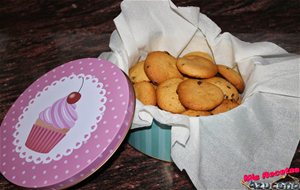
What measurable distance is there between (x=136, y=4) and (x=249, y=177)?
0.89 ft

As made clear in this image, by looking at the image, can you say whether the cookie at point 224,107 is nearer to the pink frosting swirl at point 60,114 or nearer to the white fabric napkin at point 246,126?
the white fabric napkin at point 246,126

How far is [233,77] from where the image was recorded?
51cm

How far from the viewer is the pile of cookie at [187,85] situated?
46cm

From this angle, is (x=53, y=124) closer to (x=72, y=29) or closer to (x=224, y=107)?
(x=224, y=107)

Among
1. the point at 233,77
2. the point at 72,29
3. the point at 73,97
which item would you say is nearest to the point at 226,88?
the point at 233,77

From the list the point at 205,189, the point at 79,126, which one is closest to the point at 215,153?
the point at 205,189

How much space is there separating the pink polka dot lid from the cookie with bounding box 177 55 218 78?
0.07 meters

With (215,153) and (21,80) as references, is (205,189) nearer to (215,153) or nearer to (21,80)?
(215,153)

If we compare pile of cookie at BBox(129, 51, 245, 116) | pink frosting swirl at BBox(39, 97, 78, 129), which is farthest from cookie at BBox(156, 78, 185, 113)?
pink frosting swirl at BBox(39, 97, 78, 129)

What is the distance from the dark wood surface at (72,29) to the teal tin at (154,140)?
3cm

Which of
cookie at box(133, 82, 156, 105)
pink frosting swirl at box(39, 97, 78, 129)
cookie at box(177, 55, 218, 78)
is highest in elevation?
cookie at box(177, 55, 218, 78)

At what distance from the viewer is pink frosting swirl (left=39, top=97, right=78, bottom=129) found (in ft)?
1.49

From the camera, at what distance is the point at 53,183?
1.36 feet

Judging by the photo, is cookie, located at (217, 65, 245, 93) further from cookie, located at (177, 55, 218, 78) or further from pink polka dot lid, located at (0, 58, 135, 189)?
pink polka dot lid, located at (0, 58, 135, 189)
